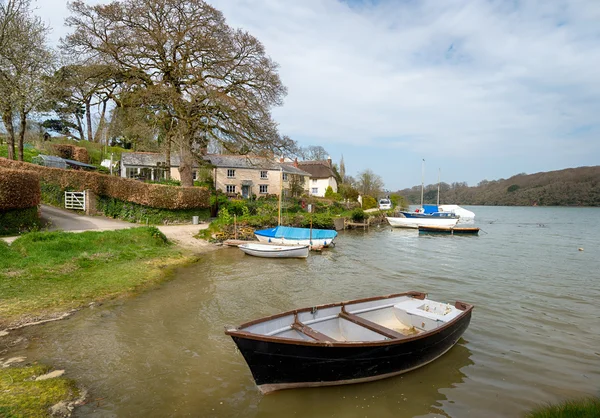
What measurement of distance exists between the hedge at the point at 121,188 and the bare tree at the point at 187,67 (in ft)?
10.2

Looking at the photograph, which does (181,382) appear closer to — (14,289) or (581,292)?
(14,289)

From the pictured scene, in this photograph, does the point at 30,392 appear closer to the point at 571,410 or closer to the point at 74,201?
the point at 571,410

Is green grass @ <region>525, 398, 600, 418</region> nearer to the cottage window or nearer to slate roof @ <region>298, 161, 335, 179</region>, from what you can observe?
the cottage window

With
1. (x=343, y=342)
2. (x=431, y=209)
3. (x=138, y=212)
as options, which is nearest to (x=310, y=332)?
(x=343, y=342)

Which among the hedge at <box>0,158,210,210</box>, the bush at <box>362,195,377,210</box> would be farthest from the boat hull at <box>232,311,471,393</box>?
the bush at <box>362,195,377,210</box>

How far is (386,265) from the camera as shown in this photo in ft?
62.7

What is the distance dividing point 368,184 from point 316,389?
6484 centimetres

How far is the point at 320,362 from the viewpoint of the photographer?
19.4 ft

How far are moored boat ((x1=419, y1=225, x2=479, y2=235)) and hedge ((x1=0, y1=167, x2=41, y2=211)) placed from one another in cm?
3644

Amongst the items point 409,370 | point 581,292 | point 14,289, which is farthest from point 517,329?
point 14,289

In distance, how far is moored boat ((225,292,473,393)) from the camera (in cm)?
568

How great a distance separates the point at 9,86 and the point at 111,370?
23.5 m

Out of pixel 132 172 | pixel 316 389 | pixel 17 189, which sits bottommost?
pixel 316 389

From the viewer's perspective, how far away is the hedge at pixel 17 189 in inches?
634
